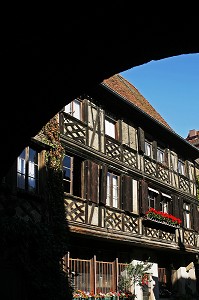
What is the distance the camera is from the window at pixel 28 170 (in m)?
10.9

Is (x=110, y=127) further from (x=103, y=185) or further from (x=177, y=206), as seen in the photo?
(x=177, y=206)

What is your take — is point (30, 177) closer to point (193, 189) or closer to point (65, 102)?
point (65, 102)

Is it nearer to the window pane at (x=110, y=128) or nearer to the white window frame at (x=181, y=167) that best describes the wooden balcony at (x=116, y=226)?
the window pane at (x=110, y=128)

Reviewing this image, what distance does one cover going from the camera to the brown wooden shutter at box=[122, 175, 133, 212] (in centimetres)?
1485

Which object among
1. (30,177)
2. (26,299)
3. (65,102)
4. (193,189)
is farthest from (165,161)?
(65,102)

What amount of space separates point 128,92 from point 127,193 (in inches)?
235

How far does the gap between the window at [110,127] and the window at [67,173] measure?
2.60 metres

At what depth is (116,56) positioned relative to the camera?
9.64ft

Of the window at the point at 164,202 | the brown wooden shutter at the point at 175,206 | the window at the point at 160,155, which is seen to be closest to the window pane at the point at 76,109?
the window at the point at 160,155

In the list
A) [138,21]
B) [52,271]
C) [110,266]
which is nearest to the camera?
[138,21]

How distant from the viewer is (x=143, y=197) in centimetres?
1598

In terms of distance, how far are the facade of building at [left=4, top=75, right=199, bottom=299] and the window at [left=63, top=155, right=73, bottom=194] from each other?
0.03 meters

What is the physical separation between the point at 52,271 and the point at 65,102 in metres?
8.47

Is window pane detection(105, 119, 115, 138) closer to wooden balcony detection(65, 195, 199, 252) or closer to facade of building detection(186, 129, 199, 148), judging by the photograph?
wooden balcony detection(65, 195, 199, 252)
